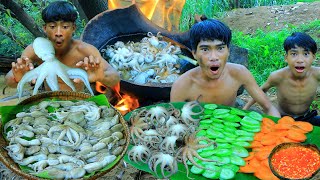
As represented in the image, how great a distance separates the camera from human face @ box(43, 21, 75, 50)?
4.45 m

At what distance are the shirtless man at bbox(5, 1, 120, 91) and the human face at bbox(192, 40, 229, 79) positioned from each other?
907 millimetres

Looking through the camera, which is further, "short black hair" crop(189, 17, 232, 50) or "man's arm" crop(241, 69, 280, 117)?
"man's arm" crop(241, 69, 280, 117)

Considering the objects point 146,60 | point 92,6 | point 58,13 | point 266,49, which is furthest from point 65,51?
point 266,49

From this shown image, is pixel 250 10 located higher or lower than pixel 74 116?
lower

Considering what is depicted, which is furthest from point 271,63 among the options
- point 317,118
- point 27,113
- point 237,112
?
point 27,113

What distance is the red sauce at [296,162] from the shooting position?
9.69 ft

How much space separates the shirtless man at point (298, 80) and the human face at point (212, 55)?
0.90 m

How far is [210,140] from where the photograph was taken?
11.3 ft

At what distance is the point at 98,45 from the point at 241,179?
325 cm

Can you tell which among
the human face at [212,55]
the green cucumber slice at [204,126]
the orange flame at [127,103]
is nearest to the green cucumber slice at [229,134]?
the green cucumber slice at [204,126]

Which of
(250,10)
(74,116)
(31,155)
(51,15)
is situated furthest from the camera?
(250,10)

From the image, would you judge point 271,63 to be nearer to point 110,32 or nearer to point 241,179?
point 110,32

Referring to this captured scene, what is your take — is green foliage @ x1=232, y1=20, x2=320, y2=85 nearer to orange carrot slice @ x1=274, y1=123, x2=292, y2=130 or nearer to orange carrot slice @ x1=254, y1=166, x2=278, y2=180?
orange carrot slice @ x1=274, y1=123, x2=292, y2=130

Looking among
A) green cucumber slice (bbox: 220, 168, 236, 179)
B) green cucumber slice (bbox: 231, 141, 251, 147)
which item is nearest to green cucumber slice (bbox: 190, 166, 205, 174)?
green cucumber slice (bbox: 220, 168, 236, 179)
